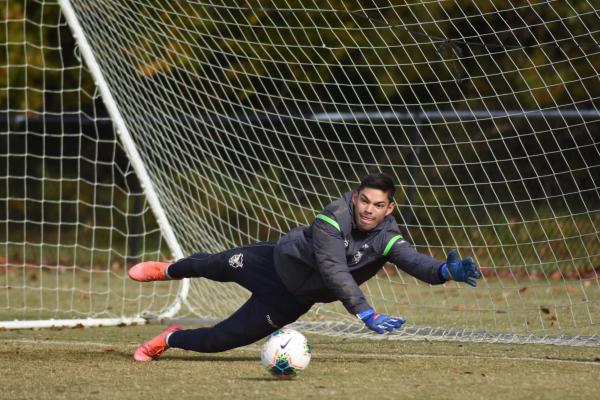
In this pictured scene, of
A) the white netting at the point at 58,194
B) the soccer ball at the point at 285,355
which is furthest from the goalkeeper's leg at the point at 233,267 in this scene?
the white netting at the point at 58,194

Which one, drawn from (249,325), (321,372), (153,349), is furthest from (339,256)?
(153,349)

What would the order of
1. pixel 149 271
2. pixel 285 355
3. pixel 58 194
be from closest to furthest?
pixel 285 355
pixel 149 271
pixel 58 194

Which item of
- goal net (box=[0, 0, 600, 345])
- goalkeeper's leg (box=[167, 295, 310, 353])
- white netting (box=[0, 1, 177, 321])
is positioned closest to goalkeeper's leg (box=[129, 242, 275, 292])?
goalkeeper's leg (box=[167, 295, 310, 353])

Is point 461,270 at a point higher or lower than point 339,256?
higher

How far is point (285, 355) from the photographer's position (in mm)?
5453

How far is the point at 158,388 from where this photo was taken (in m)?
5.25

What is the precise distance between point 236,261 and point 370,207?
90cm

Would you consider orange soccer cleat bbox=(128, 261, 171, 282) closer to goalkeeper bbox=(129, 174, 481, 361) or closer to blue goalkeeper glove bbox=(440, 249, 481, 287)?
goalkeeper bbox=(129, 174, 481, 361)

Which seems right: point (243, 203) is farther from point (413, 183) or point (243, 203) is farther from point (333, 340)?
point (333, 340)

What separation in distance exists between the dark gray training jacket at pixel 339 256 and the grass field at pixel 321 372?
44cm

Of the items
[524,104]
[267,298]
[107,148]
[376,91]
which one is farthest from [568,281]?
[107,148]

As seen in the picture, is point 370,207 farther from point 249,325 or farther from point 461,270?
point 249,325

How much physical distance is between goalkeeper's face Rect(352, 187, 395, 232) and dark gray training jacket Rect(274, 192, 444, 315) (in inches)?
1.9

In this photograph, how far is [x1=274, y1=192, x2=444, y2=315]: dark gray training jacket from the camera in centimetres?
581
